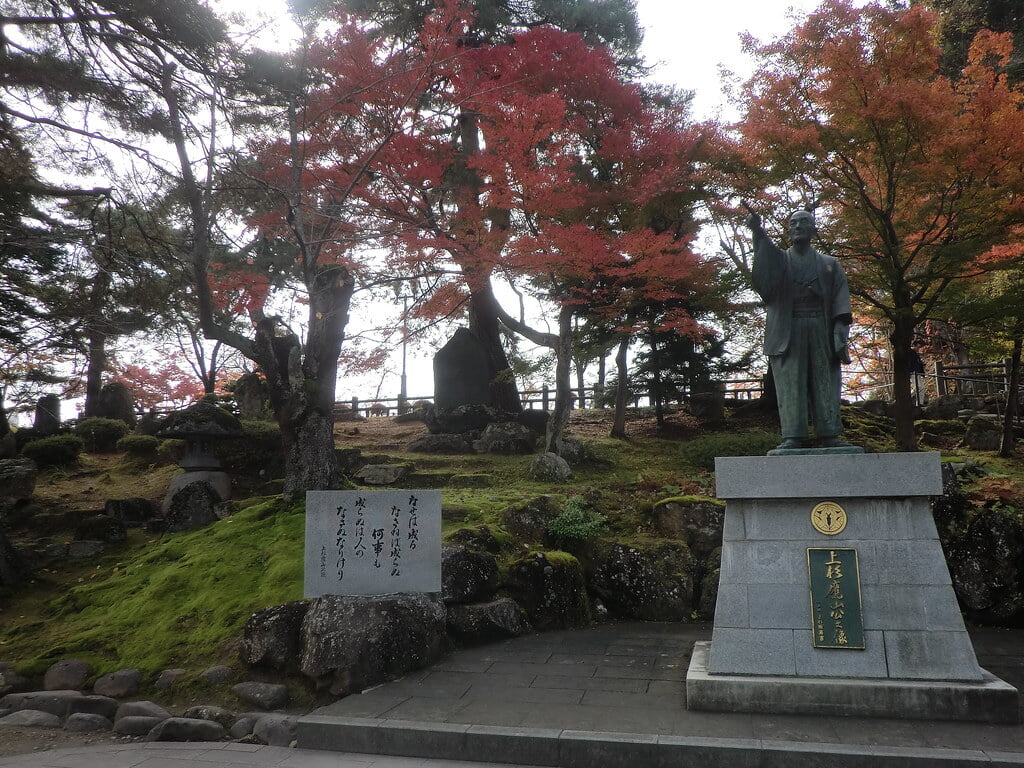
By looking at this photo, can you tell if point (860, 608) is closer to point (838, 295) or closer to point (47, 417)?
point (838, 295)

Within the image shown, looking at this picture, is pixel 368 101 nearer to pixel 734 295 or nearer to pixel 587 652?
pixel 734 295

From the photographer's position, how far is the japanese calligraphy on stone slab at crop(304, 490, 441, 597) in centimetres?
604

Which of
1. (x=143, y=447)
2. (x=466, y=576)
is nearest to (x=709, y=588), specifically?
(x=466, y=576)

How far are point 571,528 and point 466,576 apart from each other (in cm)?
175

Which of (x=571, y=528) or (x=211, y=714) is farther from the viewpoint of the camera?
(x=571, y=528)

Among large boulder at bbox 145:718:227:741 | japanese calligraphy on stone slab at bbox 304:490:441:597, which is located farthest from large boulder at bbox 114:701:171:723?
japanese calligraphy on stone slab at bbox 304:490:441:597

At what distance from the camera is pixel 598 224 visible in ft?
43.5

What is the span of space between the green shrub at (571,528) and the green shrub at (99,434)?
38.2 ft

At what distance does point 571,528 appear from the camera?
8047 millimetres

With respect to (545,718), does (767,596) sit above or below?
above

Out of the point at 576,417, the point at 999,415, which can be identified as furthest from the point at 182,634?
the point at 999,415

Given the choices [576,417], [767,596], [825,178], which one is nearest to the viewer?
[767,596]

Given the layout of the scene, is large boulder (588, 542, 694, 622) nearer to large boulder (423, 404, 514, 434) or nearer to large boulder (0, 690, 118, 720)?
large boulder (0, 690, 118, 720)

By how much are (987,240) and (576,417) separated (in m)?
10.7
